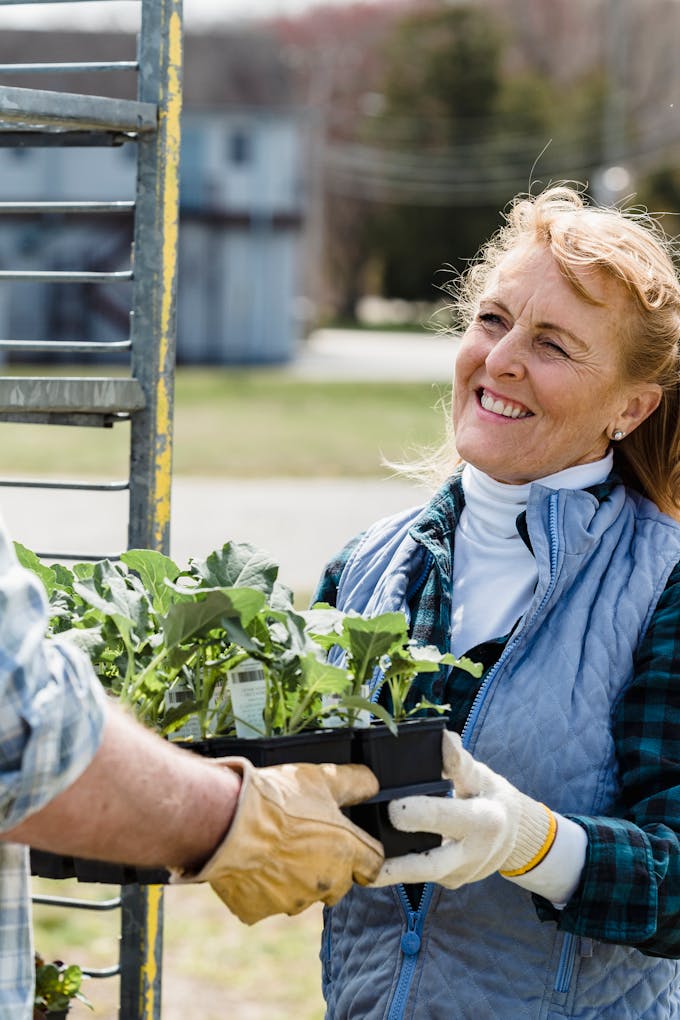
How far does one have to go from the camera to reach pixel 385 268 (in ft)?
157

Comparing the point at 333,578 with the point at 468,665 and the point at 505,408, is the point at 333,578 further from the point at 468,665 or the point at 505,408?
the point at 468,665

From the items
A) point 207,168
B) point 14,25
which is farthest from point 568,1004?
point 14,25

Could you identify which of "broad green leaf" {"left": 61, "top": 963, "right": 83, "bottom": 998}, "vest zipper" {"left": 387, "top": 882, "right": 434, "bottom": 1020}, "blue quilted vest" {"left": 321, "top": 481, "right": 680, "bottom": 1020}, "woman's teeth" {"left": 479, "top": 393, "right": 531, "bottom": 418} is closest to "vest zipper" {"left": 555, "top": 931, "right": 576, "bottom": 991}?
"blue quilted vest" {"left": 321, "top": 481, "right": 680, "bottom": 1020}

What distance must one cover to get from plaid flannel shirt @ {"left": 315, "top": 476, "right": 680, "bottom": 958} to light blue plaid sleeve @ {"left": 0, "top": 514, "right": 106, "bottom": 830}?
0.82 meters

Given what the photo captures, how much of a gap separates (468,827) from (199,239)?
92.1 feet

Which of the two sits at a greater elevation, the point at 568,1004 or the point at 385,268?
the point at 568,1004

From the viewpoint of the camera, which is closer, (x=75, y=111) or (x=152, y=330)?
(x=75, y=111)

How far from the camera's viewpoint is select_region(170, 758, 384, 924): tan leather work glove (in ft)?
4.66

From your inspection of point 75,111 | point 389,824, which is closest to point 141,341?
point 75,111

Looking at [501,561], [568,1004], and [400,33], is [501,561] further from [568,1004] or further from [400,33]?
[400,33]

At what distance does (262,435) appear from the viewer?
52.3 feet

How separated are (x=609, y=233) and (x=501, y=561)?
541mm

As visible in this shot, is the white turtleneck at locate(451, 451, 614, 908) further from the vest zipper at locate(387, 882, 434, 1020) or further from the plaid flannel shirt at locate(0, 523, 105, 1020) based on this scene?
the plaid flannel shirt at locate(0, 523, 105, 1020)

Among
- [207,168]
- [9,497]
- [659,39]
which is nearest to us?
[9,497]
